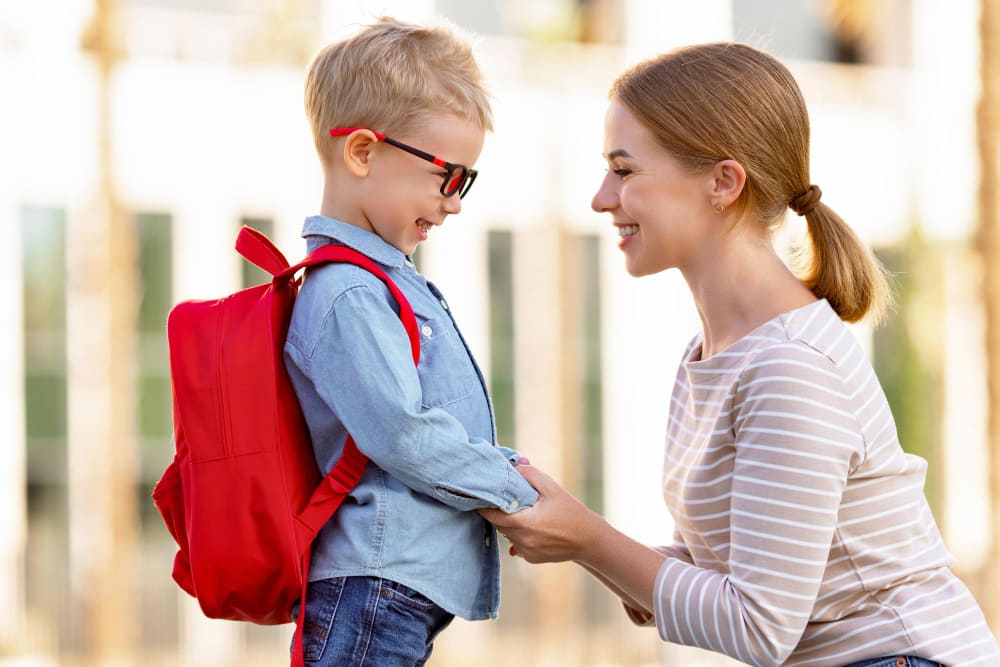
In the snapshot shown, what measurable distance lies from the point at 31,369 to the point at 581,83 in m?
6.41

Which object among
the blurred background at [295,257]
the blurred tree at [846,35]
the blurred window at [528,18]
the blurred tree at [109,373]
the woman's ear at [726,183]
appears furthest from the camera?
the blurred tree at [846,35]

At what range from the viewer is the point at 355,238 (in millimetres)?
2424

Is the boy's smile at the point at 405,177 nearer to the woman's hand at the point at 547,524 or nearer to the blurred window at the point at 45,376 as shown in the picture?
the woman's hand at the point at 547,524

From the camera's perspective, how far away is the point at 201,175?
1279 cm

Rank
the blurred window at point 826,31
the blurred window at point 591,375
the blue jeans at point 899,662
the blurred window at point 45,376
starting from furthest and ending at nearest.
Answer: the blurred window at point 826,31 → the blurred window at point 591,375 → the blurred window at point 45,376 → the blue jeans at point 899,662

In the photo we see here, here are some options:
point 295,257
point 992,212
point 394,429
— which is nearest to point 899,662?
point 394,429

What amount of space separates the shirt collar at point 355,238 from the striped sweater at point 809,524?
2.10ft

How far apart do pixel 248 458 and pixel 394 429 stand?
0.26 m

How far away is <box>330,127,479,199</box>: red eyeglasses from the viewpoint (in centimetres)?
239

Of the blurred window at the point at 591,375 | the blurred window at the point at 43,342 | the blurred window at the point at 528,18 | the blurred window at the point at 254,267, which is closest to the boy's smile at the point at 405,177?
the blurred window at the point at 43,342

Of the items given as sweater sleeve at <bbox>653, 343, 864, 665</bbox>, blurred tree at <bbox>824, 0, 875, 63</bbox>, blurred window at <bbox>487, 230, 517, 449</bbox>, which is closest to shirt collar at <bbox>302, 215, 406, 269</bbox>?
sweater sleeve at <bbox>653, 343, 864, 665</bbox>

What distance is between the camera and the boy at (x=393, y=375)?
228cm

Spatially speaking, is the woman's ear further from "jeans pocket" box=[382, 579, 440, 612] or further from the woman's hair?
"jeans pocket" box=[382, 579, 440, 612]

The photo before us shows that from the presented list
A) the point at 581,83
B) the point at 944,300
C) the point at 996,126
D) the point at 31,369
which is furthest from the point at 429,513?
the point at 944,300
